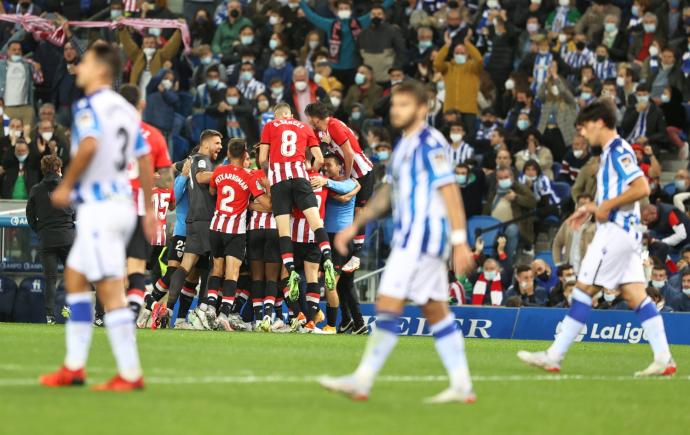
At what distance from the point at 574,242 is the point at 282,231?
6633mm

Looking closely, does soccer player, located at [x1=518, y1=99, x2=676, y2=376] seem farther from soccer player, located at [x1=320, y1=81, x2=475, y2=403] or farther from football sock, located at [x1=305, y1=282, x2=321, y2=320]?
football sock, located at [x1=305, y1=282, x2=321, y2=320]

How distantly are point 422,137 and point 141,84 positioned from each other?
20772 millimetres

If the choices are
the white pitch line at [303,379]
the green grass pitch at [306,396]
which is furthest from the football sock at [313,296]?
the white pitch line at [303,379]

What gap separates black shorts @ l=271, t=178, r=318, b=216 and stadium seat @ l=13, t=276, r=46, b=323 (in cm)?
609

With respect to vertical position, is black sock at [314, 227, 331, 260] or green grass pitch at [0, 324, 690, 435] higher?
green grass pitch at [0, 324, 690, 435]

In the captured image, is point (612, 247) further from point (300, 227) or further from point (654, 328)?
point (300, 227)

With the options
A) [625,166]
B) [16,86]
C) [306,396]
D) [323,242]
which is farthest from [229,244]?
[16,86]

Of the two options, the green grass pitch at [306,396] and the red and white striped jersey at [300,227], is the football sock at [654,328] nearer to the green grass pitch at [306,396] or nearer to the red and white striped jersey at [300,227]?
the green grass pitch at [306,396]

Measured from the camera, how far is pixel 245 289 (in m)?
20.0

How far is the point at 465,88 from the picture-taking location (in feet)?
91.2

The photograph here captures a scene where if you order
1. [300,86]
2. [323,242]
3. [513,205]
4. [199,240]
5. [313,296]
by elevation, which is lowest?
[313,296]

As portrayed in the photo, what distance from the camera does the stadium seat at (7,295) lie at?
74.1 ft

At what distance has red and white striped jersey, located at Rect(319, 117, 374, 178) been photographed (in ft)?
61.4

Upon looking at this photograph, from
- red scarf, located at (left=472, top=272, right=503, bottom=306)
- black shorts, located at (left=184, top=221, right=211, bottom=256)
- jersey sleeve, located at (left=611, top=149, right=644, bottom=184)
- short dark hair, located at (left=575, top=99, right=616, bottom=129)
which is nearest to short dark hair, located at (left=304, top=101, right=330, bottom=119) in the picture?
black shorts, located at (left=184, top=221, right=211, bottom=256)
